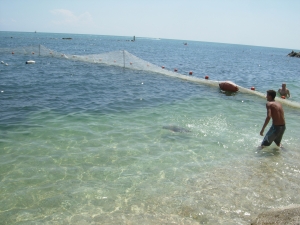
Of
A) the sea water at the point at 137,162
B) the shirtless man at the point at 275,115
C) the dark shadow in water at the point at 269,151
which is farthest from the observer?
the dark shadow in water at the point at 269,151

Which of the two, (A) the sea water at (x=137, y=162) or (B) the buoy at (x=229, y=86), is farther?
(B) the buoy at (x=229, y=86)

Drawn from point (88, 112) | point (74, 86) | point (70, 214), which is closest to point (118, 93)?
point (74, 86)

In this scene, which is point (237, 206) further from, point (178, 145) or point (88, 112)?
point (88, 112)

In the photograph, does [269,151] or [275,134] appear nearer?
[275,134]

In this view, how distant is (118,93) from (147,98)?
2.44 metres

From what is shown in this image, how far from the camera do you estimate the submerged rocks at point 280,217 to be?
479 cm

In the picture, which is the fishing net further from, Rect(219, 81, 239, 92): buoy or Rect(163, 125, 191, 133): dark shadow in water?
Rect(163, 125, 191, 133): dark shadow in water

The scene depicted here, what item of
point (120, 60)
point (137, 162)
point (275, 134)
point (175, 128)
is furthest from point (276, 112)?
point (120, 60)

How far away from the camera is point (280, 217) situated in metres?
5.04

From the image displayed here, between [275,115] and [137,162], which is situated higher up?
[275,115]

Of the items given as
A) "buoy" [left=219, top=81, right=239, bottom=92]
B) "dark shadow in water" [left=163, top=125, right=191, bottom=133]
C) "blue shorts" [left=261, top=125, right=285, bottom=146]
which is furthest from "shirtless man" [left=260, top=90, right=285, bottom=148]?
"buoy" [left=219, top=81, right=239, bottom=92]

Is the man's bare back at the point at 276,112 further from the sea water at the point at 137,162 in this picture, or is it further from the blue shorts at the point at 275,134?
the sea water at the point at 137,162

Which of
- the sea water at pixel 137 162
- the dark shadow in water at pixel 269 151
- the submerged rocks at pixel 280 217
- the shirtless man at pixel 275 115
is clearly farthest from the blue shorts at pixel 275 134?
the submerged rocks at pixel 280 217

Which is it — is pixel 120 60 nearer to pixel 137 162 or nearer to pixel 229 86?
pixel 229 86
